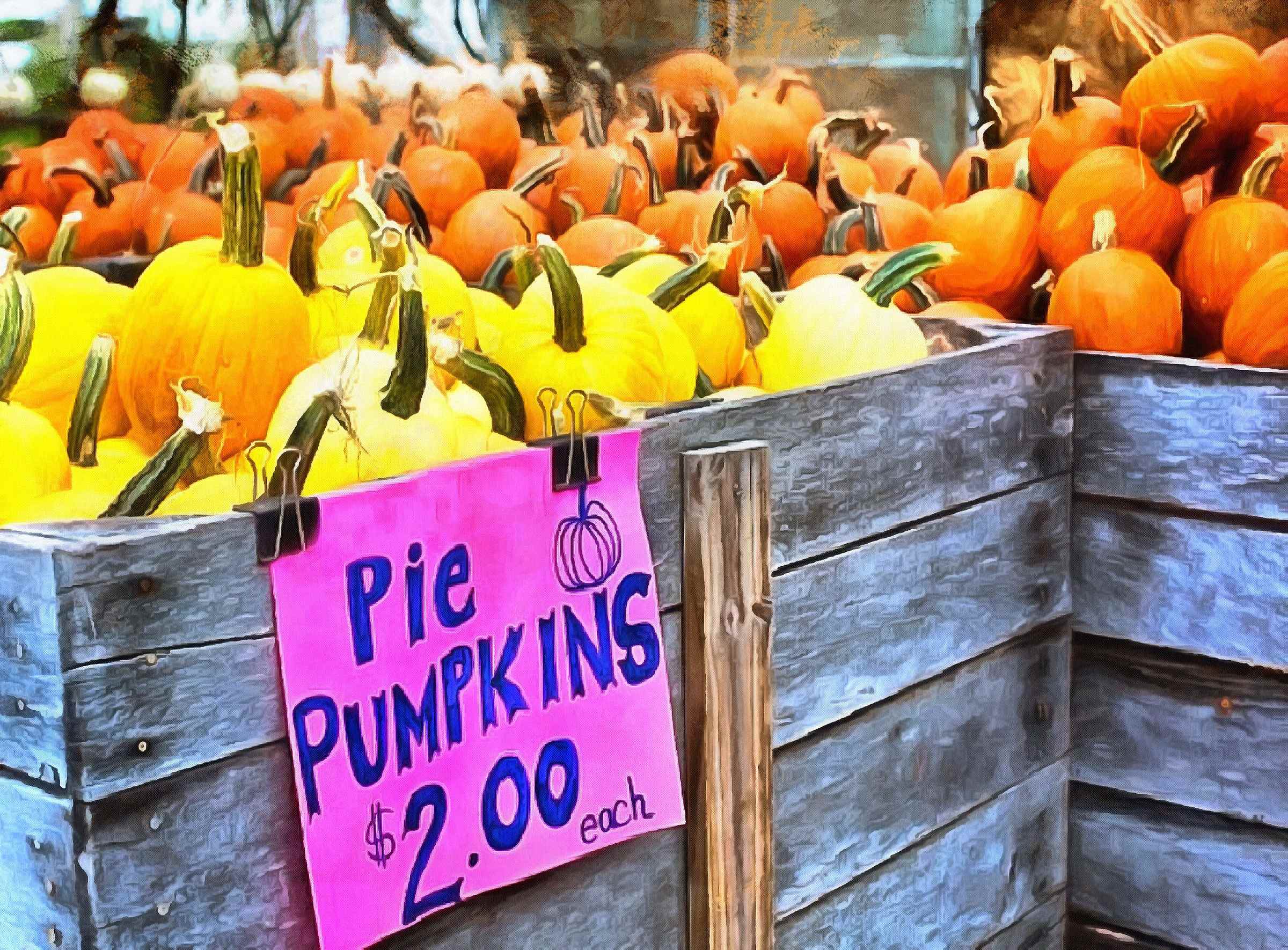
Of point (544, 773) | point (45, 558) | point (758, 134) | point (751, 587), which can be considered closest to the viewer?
point (45, 558)

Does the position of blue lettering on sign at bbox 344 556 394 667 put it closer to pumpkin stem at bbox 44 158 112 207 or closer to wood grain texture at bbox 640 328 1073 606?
wood grain texture at bbox 640 328 1073 606

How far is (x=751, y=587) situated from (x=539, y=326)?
11.5 inches

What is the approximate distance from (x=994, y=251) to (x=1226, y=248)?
0.89 ft

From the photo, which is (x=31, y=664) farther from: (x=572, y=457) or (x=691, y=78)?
(x=691, y=78)

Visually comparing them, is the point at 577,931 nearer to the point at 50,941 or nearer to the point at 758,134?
the point at 50,941

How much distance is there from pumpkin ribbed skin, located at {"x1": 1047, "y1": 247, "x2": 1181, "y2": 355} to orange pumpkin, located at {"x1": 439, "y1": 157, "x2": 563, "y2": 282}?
0.68 metres

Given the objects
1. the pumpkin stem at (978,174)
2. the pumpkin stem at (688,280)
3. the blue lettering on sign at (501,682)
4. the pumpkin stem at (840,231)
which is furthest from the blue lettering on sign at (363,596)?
the pumpkin stem at (978,174)

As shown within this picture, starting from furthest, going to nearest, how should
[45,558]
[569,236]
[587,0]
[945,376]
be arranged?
[587,0] → [569,236] → [945,376] → [45,558]

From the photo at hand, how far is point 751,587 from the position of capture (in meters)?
1.23

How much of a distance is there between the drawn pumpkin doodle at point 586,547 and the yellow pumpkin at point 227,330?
9.4 inches

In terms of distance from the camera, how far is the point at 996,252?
183 cm

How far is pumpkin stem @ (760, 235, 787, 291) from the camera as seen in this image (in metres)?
1.94

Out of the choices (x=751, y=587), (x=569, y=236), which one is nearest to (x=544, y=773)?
(x=751, y=587)

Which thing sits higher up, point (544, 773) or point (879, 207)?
point (879, 207)
